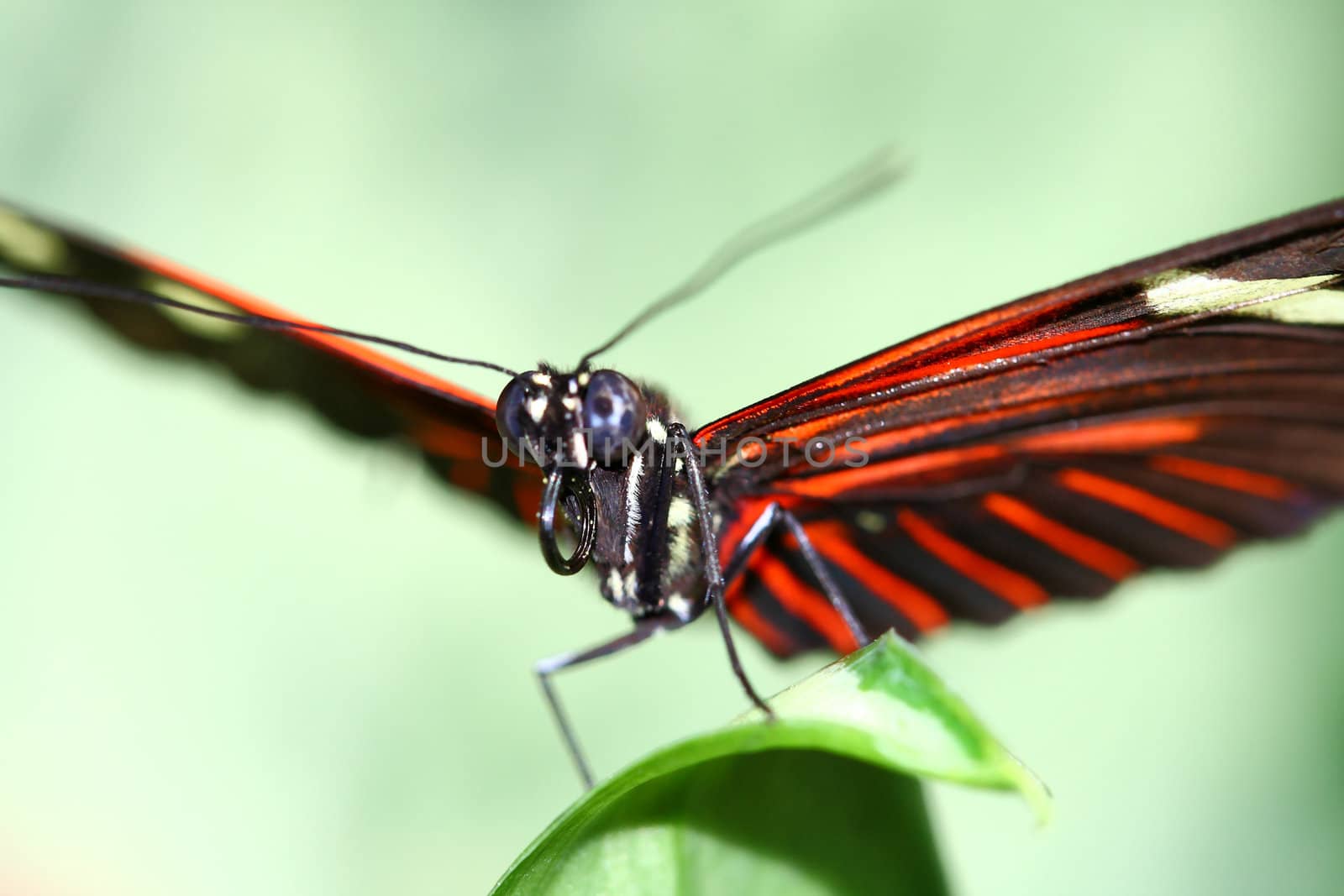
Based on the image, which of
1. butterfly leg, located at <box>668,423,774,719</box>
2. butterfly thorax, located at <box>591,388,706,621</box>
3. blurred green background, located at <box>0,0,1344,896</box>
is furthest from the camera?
blurred green background, located at <box>0,0,1344,896</box>

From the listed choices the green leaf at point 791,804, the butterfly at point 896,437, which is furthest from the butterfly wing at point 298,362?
the green leaf at point 791,804

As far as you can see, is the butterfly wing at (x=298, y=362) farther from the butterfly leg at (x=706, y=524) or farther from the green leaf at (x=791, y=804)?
the green leaf at (x=791, y=804)

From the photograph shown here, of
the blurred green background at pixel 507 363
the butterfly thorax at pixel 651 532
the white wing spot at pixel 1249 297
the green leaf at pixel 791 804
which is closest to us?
the green leaf at pixel 791 804

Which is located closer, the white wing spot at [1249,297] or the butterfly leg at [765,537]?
the white wing spot at [1249,297]

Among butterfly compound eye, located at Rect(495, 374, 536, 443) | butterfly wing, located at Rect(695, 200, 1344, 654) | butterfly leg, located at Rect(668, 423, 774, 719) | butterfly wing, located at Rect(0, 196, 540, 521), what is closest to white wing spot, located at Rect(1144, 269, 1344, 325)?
butterfly wing, located at Rect(695, 200, 1344, 654)

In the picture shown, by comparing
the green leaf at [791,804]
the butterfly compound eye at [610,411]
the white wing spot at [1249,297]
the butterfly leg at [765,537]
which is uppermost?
the butterfly compound eye at [610,411]

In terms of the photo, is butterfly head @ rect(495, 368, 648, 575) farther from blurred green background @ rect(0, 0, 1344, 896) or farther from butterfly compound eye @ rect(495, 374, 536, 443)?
blurred green background @ rect(0, 0, 1344, 896)

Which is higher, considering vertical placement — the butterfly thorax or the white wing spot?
the white wing spot
